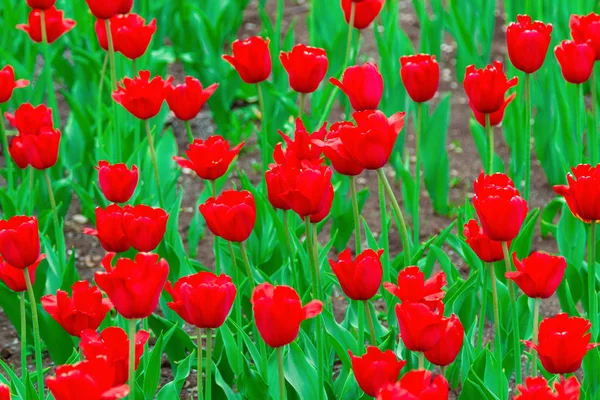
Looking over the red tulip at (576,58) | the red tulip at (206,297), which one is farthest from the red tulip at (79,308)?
the red tulip at (576,58)

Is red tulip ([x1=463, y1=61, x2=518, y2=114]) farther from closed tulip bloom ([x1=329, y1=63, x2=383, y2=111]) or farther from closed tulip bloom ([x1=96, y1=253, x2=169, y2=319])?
closed tulip bloom ([x1=96, y1=253, x2=169, y2=319])

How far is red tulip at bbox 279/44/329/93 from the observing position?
246 cm

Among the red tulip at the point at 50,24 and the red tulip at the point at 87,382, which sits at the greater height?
the red tulip at the point at 50,24

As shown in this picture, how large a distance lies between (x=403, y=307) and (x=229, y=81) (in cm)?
253

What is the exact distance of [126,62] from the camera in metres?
3.85

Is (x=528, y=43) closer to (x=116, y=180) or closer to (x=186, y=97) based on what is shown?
(x=186, y=97)

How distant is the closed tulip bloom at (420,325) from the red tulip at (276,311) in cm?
17

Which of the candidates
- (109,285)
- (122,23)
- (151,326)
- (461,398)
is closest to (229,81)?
(122,23)

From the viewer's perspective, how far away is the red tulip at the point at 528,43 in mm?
2383

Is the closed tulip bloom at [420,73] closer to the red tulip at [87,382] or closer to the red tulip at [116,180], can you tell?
the red tulip at [116,180]

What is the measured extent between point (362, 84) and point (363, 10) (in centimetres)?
76

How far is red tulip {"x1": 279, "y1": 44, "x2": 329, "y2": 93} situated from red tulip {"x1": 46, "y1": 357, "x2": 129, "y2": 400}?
123cm

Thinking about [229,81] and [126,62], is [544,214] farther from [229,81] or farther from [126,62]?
[126,62]

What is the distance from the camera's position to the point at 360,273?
1800 mm
